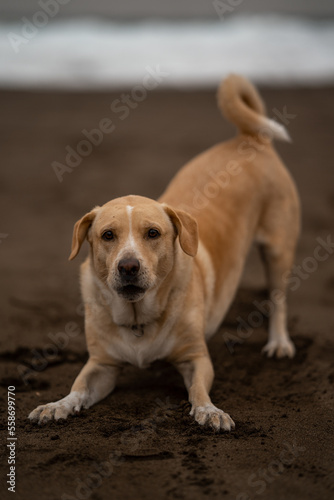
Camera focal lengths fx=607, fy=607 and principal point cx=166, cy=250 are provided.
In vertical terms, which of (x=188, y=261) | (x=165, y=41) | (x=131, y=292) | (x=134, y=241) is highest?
(x=165, y=41)

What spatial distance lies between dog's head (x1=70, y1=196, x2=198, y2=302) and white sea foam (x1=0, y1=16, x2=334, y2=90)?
10.1 m

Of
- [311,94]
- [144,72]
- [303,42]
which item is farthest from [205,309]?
[303,42]

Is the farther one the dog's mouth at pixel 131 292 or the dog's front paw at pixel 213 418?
the dog's mouth at pixel 131 292

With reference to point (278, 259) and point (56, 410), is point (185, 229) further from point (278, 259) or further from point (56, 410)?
point (278, 259)

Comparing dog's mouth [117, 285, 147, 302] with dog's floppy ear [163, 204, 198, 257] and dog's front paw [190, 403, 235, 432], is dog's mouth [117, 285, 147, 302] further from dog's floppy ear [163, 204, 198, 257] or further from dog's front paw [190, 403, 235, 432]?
dog's front paw [190, 403, 235, 432]

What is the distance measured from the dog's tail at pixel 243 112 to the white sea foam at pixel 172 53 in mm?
8582

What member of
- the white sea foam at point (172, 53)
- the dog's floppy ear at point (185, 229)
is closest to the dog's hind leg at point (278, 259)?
the dog's floppy ear at point (185, 229)

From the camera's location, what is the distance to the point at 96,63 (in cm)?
1498

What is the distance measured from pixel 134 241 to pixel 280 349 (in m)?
1.82

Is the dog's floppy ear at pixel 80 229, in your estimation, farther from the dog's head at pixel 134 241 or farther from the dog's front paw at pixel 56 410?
the dog's front paw at pixel 56 410

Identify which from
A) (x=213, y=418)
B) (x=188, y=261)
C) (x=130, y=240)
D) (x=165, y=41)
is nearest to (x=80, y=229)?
(x=130, y=240)

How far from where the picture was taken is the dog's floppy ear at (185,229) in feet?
10.9

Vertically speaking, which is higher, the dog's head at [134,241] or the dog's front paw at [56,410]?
the dog's head at [134,241]

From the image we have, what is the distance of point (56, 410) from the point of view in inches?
125
